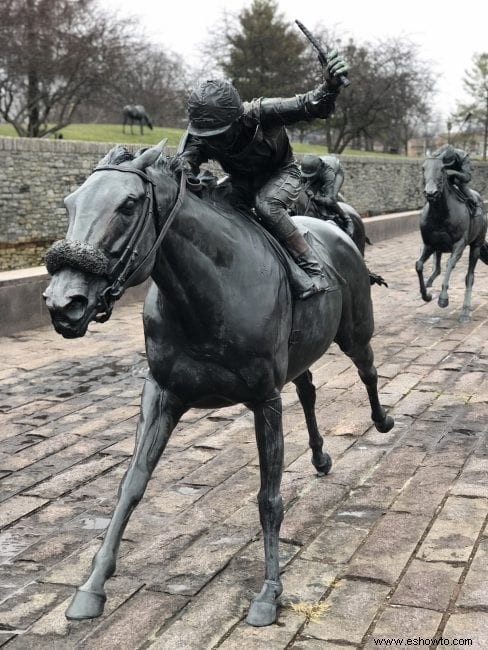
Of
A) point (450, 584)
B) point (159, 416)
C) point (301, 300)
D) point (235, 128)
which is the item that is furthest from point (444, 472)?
point (235, 128)

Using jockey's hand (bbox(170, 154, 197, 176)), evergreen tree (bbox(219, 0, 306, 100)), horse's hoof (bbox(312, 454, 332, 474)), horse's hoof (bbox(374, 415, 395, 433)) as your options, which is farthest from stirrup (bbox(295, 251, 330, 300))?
evergreen tree (bbox(219, 0, 306, 100))

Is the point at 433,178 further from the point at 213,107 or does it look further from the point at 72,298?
the point at 72,298

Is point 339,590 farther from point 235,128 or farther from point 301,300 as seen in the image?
point 235,128

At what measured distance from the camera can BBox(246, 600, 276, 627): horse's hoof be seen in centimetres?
352

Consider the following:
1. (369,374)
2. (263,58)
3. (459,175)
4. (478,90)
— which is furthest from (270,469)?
(478,90)

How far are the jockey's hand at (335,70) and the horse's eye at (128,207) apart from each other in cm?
126

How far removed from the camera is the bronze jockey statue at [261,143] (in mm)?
3639

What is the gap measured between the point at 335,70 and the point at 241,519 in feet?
8.10

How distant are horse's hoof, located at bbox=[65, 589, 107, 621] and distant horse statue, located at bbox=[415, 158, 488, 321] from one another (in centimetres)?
874

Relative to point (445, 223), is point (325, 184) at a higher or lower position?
higher

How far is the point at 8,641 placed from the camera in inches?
135

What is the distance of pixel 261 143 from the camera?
3.99 m

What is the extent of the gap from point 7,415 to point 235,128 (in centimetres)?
400

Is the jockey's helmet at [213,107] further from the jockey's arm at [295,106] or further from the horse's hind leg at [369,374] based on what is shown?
the horse's hind leg at [369,374]
